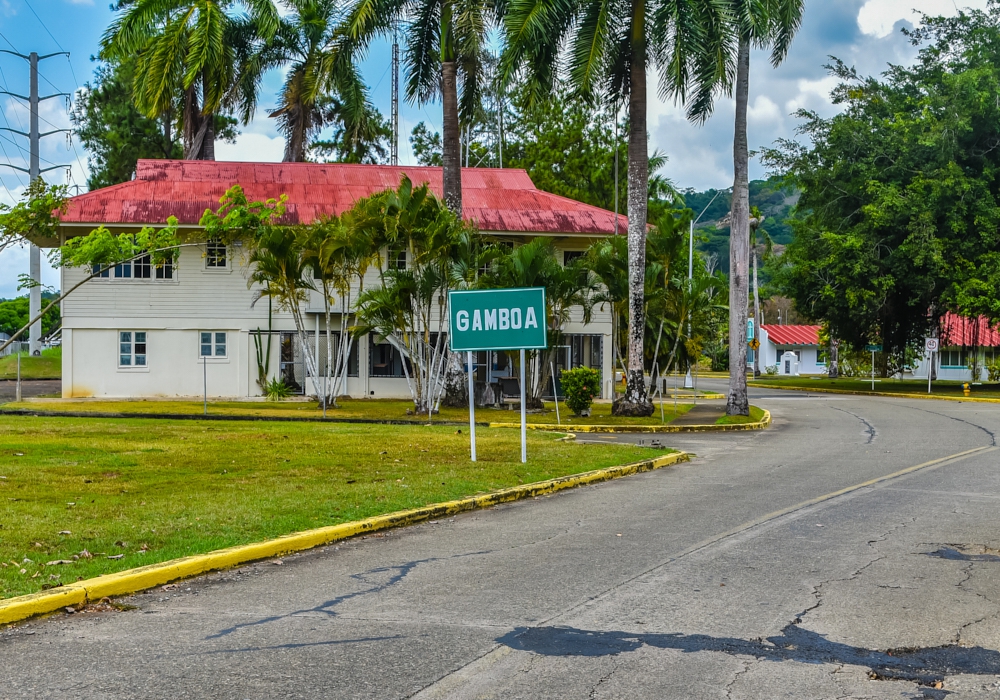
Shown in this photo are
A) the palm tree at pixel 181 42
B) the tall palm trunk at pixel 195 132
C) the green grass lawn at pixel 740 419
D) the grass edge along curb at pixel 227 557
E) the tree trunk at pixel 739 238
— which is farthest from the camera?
the tall palm trunk at pixel 195 132

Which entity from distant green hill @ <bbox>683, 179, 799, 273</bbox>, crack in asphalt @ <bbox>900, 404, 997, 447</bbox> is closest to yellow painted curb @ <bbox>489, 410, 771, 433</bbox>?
crack in asphalt @ <bbox>900, 404, 997, 447</bbox>

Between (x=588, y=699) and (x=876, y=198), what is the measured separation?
44.5 metres

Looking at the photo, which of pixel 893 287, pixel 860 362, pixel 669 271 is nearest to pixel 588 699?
pixel 669 271

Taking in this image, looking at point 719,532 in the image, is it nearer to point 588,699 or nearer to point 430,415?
point 588,699

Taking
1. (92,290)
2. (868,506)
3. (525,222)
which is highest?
(525,222)

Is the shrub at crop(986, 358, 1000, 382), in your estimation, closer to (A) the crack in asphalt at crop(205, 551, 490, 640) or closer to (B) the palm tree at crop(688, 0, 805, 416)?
(B) the palm tree at crop(688, 0, 805, 416)

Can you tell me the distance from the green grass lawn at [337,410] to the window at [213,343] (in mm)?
2937

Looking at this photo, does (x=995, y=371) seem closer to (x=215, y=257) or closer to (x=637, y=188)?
(x=637, y=188)

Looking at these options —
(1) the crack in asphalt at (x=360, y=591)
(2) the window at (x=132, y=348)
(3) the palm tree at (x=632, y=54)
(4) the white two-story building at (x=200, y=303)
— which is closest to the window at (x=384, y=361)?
(4) the white two-story building at (x=200, y=303)

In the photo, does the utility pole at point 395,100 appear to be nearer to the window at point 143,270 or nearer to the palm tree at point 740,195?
the window at point 143,270

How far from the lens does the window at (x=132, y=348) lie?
109 ft

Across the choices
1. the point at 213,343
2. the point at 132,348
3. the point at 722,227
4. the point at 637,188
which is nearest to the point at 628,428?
the point at 637,188

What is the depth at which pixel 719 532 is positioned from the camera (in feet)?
34.1

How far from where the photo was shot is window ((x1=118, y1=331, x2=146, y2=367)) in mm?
33188
